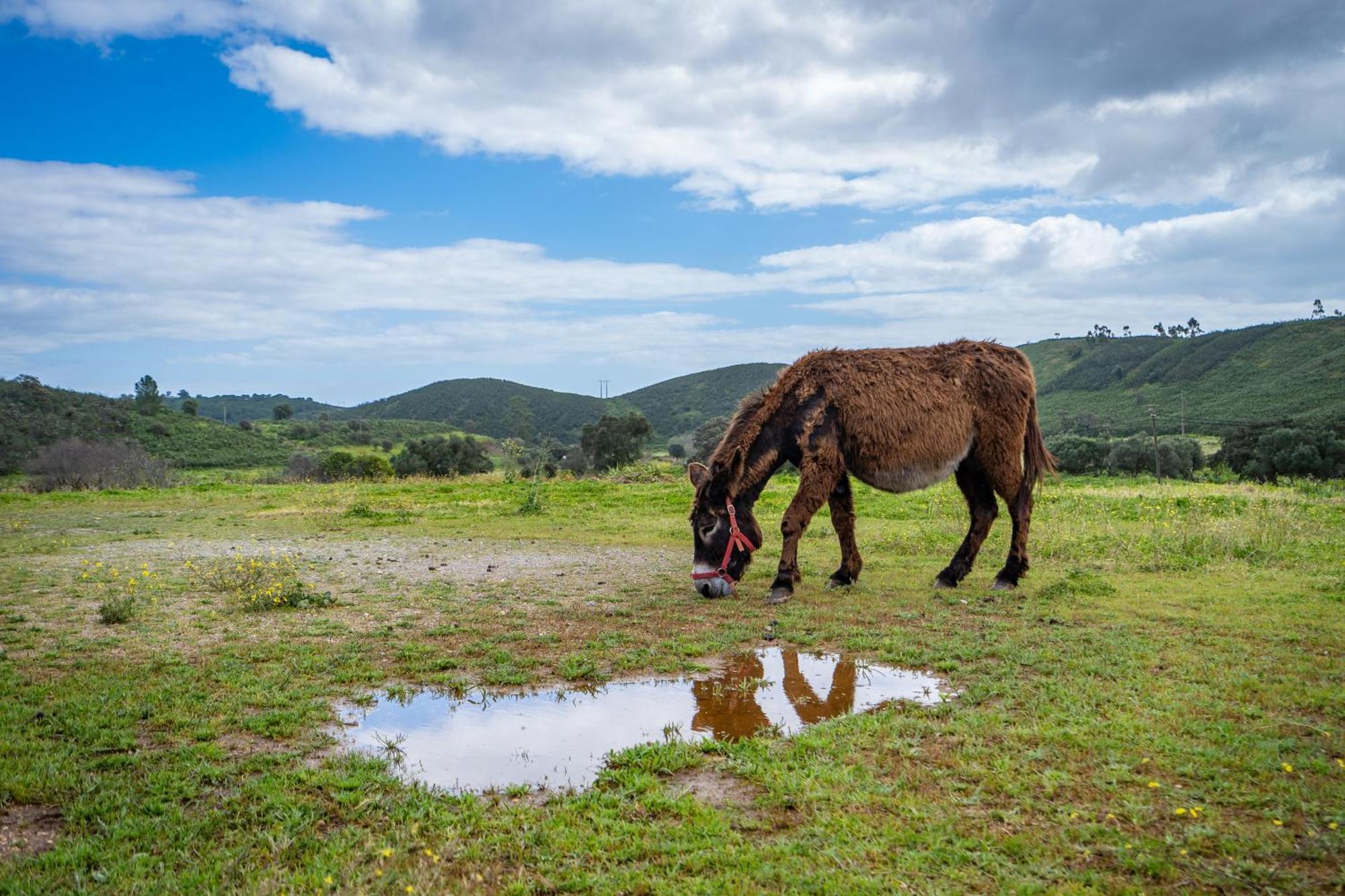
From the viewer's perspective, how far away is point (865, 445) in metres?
9.39

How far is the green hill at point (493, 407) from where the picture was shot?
95938mm

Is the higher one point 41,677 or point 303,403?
point 303,403

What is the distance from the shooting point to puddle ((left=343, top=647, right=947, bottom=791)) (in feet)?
14.8

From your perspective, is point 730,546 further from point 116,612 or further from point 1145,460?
point 1145,460

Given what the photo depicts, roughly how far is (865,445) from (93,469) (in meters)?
38.2

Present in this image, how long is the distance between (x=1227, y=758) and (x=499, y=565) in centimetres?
967

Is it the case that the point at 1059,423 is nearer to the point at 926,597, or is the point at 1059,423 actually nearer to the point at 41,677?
the point at 926,597

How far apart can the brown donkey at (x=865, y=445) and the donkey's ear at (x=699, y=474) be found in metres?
0.02

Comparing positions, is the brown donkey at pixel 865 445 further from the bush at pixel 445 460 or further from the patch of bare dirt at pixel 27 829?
the bush at pixel 445 460

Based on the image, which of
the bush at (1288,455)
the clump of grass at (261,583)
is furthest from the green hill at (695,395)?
the clump of grass at (261,583)

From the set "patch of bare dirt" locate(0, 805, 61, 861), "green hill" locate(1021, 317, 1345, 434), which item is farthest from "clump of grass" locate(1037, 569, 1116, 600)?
"green hill" locate(1021, 317, 1345, 434)

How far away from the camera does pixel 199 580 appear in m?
10.2

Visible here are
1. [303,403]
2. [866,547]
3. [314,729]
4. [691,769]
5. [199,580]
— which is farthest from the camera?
[303,403]

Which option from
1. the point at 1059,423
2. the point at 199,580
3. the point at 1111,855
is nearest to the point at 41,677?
the point at 199,580
